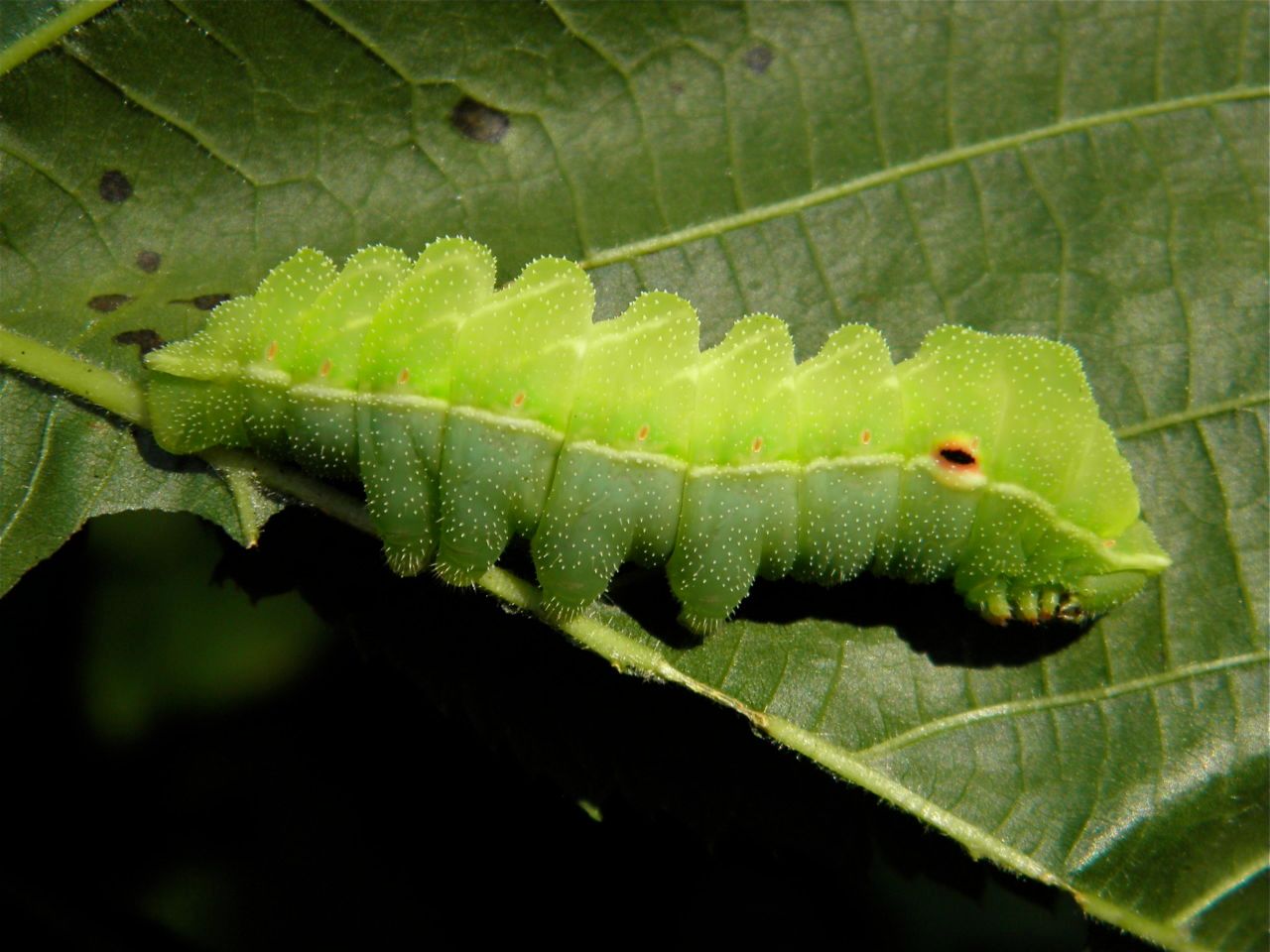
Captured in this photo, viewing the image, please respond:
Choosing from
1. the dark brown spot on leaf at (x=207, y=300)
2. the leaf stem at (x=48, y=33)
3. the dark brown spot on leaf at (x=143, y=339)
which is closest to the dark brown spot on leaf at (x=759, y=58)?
the dark brown spot on leaf at (x=207, y=300)

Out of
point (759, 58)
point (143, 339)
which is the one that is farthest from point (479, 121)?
point (143, 339)

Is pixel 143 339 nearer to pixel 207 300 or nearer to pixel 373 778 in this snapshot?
pixel 207 300

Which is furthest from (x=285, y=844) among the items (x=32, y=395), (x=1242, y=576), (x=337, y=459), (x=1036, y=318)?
(x=1242, y=576)

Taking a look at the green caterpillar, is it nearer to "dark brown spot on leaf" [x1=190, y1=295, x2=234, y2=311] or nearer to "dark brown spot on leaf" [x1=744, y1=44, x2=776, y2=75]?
"dark brown spot on leaf" [x1=190, y1=295, x2=234, y2=311]

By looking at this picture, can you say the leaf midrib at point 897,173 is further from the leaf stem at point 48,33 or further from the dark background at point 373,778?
the leaf stem at point 48,33

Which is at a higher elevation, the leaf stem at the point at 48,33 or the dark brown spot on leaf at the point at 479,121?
the leaf stem at the point at 48,33

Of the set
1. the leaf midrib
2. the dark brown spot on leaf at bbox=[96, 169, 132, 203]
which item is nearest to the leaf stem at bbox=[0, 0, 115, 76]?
the dark brown spot on leaf at bbox=[96, 169, 132, 203]
